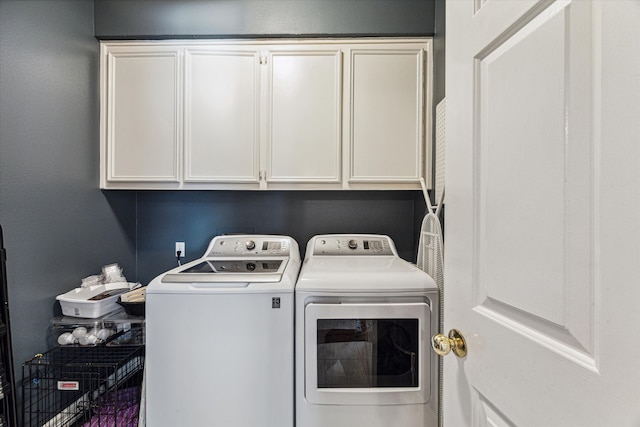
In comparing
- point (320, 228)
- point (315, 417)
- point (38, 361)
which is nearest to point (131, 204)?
point (38, 361)

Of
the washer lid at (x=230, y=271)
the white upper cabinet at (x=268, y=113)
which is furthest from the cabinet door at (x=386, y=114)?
the washer lid at (x=230, y=271)

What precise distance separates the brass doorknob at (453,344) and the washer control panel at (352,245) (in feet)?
3.87

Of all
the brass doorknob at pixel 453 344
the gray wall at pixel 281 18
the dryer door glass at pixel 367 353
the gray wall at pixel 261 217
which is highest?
the gray wall at pixel 281 18

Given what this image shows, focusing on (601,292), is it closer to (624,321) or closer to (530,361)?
(624,321)

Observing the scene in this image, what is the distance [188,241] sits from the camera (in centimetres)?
226

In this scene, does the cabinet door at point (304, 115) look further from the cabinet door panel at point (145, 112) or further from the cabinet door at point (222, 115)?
the cabinet door panel at point (145, 112)

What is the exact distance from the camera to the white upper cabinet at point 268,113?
1883mm

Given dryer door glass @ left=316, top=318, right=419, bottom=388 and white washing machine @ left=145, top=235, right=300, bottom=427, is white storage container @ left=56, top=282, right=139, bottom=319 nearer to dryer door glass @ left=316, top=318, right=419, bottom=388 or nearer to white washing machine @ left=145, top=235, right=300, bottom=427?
white washing machine @ left=145, top=235, right=300, bottom=427

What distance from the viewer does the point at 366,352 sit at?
1.38 m

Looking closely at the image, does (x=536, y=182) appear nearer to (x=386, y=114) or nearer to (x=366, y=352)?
(x=366, y=352)

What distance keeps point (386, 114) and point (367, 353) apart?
1.37 m

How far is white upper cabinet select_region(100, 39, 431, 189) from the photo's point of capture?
1883mm

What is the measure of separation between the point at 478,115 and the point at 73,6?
2.28 meters

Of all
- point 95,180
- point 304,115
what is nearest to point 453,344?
point 304,115
